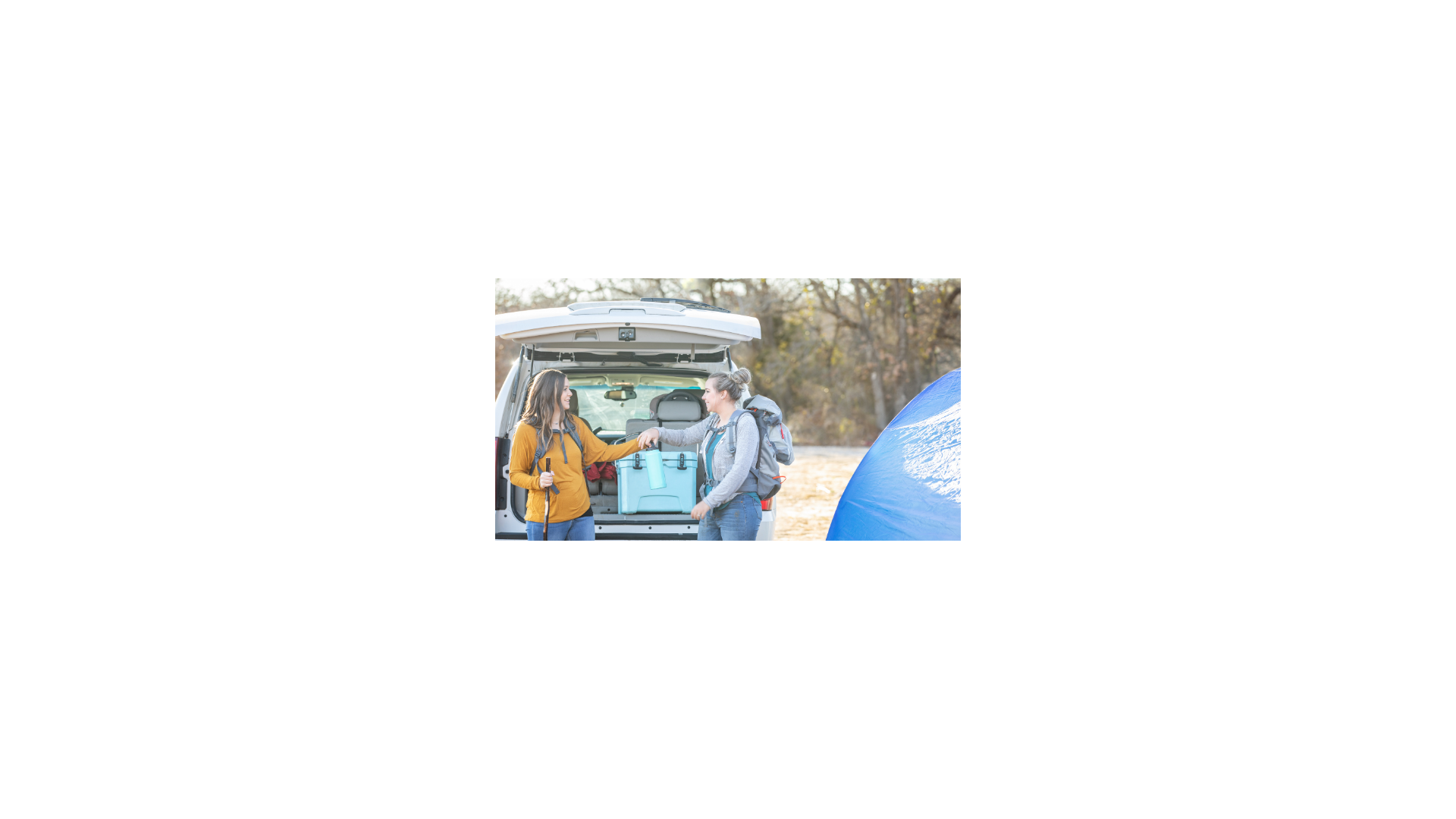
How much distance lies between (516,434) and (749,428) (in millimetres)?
1074

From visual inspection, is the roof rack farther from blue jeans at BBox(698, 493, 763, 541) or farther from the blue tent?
the blue tent

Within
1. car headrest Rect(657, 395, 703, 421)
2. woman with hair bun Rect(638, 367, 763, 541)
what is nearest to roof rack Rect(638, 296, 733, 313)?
woman with hair bun Rect(638, 367, 763, 541)

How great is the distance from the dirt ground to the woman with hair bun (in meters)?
1.18

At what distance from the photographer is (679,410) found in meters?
4.41

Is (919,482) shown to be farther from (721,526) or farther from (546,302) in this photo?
(546,302)

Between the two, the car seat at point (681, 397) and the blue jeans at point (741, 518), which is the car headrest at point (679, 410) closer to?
the car seat at point (681, 397)

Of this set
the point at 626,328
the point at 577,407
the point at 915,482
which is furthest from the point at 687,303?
the point at 915,482

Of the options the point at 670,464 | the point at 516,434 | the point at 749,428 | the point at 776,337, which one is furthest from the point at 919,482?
the point at 776,337

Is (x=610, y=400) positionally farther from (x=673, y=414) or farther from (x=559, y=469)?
(x=559, y=469)

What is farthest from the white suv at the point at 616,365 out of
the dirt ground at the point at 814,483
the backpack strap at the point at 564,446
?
the dirt ground at the point at 814,483

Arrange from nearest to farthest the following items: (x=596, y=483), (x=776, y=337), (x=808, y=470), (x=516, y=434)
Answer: (x=516, y=434)
(x=596, y=483)
(x=808, y=470)
(x=776, y=337)

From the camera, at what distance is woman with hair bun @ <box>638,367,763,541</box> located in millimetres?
4133

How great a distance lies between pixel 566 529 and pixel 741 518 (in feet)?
2.70

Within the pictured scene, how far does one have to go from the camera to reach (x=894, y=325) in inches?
261
